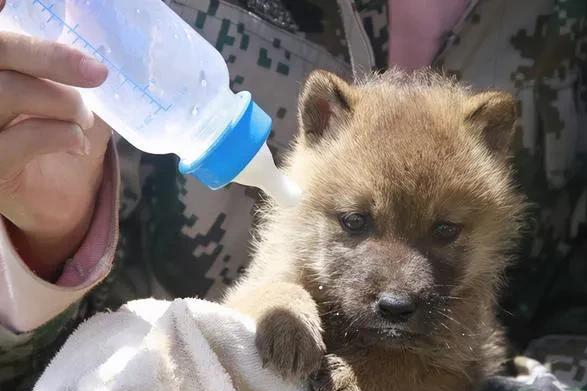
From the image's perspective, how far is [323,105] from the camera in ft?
8.07

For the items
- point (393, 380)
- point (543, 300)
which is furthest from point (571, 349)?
point (393, 380)

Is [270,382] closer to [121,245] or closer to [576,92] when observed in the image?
[121,245]

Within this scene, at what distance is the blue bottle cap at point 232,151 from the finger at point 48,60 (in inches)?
10.7

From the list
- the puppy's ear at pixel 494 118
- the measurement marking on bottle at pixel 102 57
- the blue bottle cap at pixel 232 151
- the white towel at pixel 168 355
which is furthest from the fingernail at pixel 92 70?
the puppy's ear at pixel 494 118

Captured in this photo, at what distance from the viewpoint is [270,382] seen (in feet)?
6.36

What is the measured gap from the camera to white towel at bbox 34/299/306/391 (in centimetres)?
183

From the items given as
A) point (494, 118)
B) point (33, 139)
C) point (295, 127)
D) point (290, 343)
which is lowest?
point (290, 343)

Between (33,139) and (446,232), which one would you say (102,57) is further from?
(446,232)

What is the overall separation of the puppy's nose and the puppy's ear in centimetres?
68

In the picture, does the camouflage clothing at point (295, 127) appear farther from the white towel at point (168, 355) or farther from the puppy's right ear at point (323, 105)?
the white towel at point (168, 355)

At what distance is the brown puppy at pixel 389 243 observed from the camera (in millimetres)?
2072

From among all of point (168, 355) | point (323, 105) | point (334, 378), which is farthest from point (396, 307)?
point (323, 105)

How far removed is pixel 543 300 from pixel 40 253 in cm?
166

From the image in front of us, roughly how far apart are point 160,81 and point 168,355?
2.10ft
